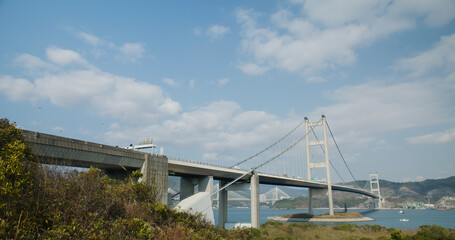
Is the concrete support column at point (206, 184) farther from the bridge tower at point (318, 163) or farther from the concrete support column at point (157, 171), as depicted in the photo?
the bridge tower at point (318, 163)

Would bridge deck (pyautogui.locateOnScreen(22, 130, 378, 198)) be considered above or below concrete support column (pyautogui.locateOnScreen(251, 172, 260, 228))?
above

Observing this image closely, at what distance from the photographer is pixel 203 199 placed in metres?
39.4

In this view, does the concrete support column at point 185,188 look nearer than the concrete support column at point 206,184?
No

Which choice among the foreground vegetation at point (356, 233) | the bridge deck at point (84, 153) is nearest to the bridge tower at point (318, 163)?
the foreground vegetation at point (356, 233)

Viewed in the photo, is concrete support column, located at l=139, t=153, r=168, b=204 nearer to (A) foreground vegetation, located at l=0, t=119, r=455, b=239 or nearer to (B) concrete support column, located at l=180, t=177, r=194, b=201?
(B) concrete support column, located at l=180, t=177, r=194, b=201

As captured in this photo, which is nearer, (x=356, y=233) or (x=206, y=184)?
(x=356, y=233)

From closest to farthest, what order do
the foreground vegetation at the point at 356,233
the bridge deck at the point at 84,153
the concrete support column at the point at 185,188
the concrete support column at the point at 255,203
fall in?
1. the bridge deck at the point at 84,153
2. the foreground vegetation at the point at 356,233
3. the concrete support column at the point at 185,188
4. the concrete support column at the point at 255,203

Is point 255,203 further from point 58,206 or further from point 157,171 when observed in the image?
point 58,206

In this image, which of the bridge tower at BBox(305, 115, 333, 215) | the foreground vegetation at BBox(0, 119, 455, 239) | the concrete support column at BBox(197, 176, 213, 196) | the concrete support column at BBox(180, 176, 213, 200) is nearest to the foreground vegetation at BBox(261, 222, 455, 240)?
the concrete support column at BBox(197, 176, 213, 196)

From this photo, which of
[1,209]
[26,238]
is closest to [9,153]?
[1,209]

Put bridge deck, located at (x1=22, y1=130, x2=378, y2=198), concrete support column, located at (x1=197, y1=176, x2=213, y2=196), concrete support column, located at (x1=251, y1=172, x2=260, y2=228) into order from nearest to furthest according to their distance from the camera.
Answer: bridge deck, located at (x1=22, y1=130, x2=378, y2=198) < concrete support column, located at (x1=197, y1=176, x2=213, y2=196) < concrete support column, located at (x1=251, y1=172, x2=260, y2=228)

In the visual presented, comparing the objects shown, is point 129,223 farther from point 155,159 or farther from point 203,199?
point 203,199

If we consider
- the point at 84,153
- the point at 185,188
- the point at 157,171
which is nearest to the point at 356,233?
the point at 185,188

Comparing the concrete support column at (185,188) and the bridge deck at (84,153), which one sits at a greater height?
the bridge deck at (84,153)
